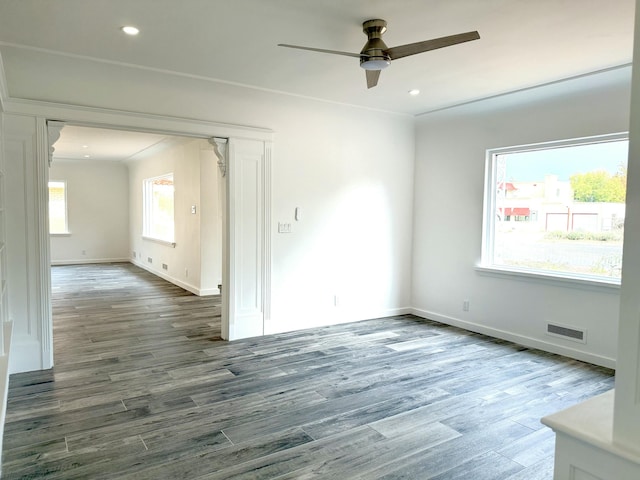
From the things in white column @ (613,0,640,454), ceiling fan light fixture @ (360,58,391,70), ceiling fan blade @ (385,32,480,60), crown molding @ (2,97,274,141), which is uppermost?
ceiling fan blade @ (385,32,480,60)

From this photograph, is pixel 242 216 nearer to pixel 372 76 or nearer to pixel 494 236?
pixel 372 76

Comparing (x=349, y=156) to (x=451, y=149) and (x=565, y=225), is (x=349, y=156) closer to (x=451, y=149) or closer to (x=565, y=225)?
(x=451, y=149)

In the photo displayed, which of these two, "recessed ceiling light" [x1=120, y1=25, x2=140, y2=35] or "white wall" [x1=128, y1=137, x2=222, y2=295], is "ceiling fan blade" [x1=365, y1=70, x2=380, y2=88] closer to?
"recessed ceiling light" [x1=120, y1=25, x2=140, y2=35]

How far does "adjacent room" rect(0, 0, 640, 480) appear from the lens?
2.55 meters

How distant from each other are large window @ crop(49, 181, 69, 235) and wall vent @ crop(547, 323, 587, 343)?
35.4 feet

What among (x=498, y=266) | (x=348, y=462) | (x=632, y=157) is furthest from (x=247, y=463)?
(x=498, y=266)

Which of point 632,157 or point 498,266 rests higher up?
point 632,157

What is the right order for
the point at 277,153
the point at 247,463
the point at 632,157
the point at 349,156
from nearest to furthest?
the point at 632,157 < the point at 247,463 < the point at 277,153 < the point at 349,156

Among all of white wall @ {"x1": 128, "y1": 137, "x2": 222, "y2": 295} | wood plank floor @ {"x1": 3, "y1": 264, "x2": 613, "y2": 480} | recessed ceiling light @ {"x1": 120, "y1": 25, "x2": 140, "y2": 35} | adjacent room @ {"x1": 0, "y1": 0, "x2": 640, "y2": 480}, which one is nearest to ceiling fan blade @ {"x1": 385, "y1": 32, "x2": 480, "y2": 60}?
A: adjacent room @ {"x1": 0, "y1": 0, "x2": 640, "y2": 480}

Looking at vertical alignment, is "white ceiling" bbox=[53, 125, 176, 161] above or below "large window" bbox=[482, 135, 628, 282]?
above

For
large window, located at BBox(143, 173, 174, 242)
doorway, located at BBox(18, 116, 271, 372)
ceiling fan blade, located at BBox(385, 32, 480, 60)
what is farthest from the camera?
large window, located at BBox(143, 173, 174, 242)

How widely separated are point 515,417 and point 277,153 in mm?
3353

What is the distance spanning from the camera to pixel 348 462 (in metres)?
2.42

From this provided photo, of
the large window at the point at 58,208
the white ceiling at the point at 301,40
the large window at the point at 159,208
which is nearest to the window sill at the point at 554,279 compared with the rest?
the white ceiling at the point at 301,40
